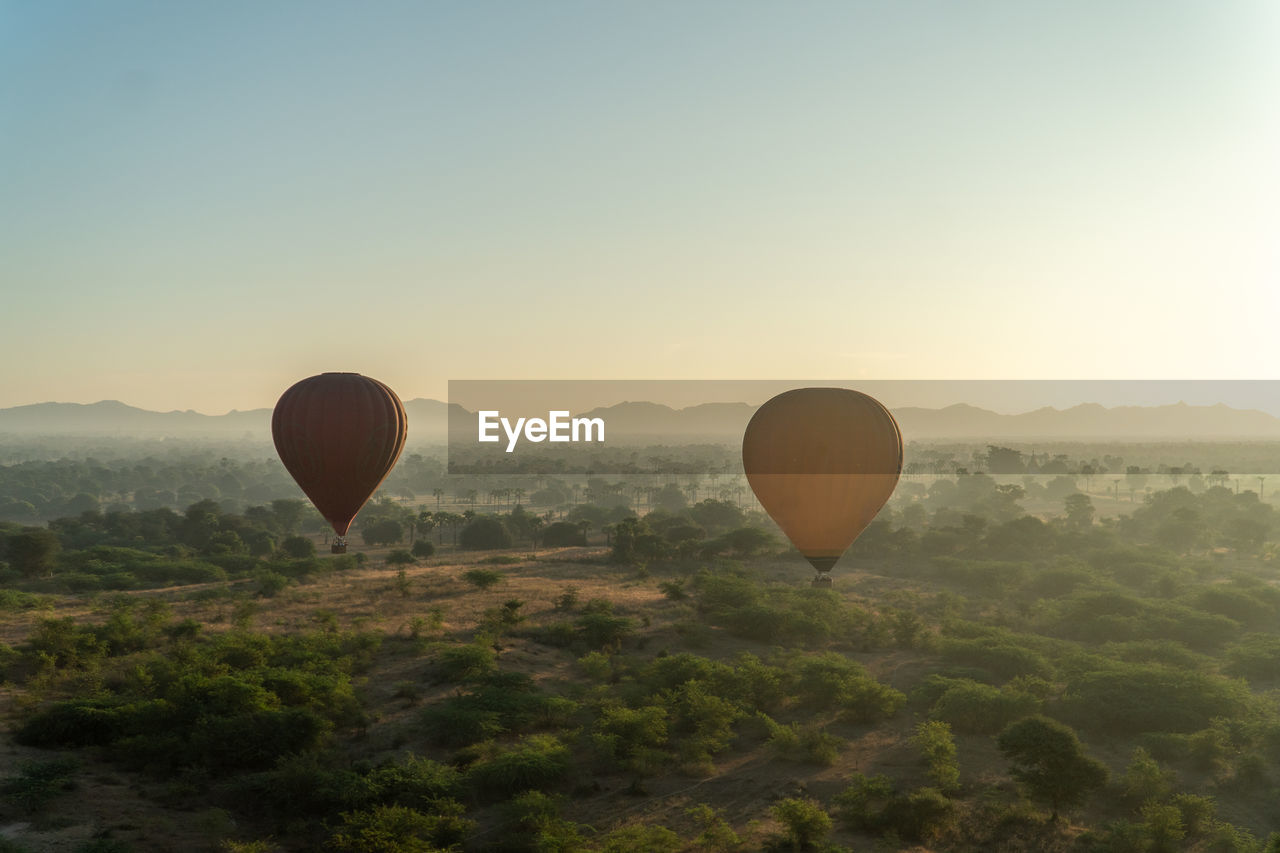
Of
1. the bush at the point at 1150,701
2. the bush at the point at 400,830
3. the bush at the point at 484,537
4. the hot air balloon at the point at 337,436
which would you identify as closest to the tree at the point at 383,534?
the bush at the point at 484,537

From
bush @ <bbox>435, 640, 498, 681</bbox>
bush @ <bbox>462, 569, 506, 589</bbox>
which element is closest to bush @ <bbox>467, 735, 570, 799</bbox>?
bush @ <bbox>435, 640, 498, 681</bbox>

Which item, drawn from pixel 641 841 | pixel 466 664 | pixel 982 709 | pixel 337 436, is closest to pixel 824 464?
pixel 982 709

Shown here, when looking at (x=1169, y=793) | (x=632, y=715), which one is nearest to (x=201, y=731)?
(x=632, y=715)

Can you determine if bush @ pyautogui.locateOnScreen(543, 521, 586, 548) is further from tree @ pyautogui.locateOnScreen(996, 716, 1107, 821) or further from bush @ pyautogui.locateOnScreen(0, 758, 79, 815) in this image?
bush @ pyautogui.locateOnScreen(0, 758, 79, 815)

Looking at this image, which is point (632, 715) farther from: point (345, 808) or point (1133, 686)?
point (1133, 686)

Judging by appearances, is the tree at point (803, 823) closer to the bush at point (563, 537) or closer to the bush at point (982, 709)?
the bush at point (982, 709)

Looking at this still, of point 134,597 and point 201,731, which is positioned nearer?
point 201,731
